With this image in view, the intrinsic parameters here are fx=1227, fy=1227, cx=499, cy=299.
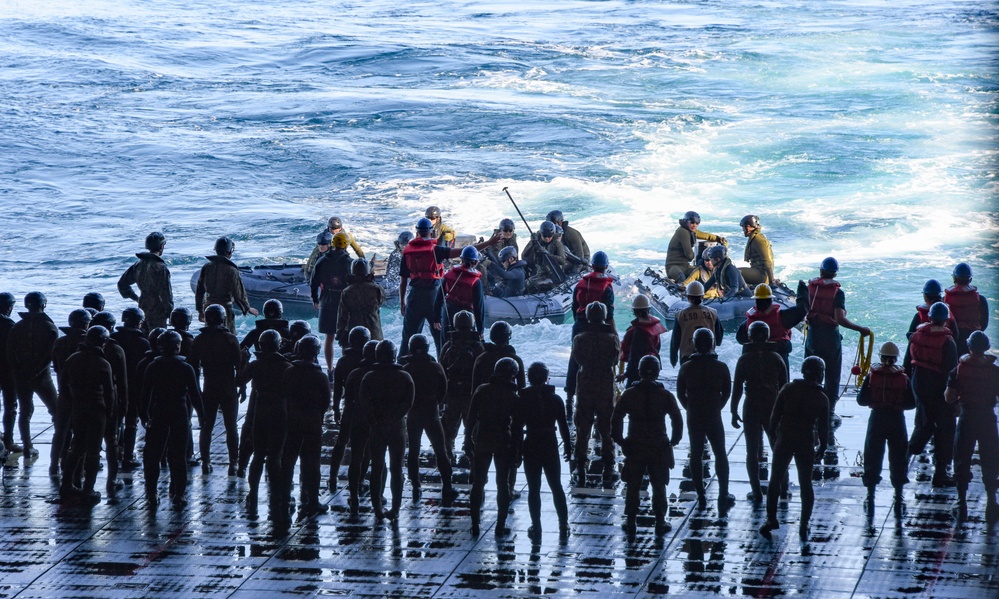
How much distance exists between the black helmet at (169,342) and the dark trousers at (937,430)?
6.51 metres

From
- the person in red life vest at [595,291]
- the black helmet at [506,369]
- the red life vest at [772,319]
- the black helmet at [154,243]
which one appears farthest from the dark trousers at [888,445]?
the black helmet at [154,243]

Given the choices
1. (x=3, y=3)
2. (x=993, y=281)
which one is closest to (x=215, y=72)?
(x=3, y=3)

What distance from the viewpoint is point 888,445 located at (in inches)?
392

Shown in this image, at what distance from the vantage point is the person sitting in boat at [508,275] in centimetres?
1902

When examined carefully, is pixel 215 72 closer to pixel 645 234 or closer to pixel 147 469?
pixel 645 234

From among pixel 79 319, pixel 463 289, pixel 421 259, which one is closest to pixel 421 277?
pixel 421 259

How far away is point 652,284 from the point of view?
19.9 metres

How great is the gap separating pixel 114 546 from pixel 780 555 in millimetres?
5306

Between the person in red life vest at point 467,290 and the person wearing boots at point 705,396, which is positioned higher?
the person in red life vest at point 467,290

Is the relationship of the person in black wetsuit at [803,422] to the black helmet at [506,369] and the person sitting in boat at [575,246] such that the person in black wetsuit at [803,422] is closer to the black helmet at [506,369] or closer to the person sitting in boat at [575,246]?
the black helmet at [506,369]

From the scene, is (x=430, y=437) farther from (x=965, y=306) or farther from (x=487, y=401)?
(x=965, y=306)

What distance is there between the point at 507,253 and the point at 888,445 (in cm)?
948

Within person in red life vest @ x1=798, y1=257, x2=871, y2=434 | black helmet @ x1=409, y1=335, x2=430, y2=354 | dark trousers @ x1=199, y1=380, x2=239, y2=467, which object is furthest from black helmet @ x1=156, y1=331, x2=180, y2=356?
person in red life vest @ x1=798, y1=257, x2=871, y2=434

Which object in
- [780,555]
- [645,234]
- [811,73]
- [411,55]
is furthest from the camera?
[411,55]
